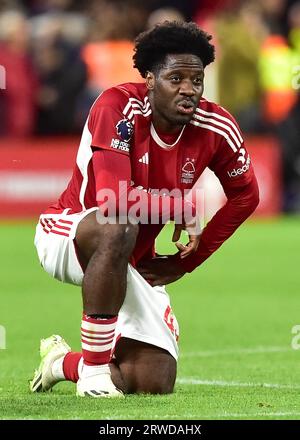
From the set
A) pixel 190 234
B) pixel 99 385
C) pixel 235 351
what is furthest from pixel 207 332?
pixel 99 385

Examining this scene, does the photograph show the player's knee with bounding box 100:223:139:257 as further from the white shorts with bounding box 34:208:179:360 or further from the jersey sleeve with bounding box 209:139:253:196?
the jersey sleeve with bounding box 209:139:253:196

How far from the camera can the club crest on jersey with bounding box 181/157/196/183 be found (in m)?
7.61

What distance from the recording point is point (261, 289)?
12.6m

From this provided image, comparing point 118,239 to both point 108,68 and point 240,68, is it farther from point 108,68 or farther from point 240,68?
point 240,68

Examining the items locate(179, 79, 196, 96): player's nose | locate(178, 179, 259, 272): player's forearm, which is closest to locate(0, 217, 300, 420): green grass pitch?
locate(178, 179, 259, 272): player's forearm

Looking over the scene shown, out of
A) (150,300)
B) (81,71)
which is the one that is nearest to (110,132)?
(150,300)

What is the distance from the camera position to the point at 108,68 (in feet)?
64.4

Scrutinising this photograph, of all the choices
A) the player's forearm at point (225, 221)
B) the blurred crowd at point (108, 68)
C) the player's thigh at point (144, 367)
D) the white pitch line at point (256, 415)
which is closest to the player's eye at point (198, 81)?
the player's forearm at point (225, 221)

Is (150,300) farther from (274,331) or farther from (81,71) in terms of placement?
(81,71)

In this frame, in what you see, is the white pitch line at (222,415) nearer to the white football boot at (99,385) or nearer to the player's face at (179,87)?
the white football boot at (99,385)

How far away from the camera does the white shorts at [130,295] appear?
7391 mm

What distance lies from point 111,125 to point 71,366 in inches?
53.7

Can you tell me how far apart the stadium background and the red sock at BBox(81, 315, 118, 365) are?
114 cm
